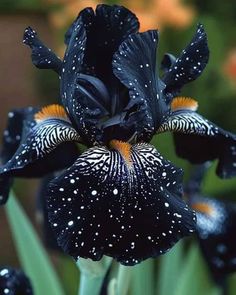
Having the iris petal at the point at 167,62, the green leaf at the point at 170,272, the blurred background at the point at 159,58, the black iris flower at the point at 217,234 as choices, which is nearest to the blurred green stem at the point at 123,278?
the black iris flower at the point at 217,234

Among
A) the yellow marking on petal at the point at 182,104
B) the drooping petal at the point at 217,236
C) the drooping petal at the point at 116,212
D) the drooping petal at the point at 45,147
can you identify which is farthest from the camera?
the drooping petal at the point at 217,236

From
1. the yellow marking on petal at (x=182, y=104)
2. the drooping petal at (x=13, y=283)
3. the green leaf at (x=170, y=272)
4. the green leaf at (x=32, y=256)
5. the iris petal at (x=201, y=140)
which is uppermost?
the yellow marking on petal at (x=182, y=104)

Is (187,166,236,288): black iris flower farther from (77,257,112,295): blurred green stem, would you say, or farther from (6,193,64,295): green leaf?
(6,193,64,295): green leaf

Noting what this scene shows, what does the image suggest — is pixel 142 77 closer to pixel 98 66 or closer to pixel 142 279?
pixel 98 66

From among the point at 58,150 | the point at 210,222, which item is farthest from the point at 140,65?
the point at 210,222

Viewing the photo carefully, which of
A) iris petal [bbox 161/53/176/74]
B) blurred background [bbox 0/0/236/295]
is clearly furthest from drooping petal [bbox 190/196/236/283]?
blurred background [bbox 0/0/236/295]

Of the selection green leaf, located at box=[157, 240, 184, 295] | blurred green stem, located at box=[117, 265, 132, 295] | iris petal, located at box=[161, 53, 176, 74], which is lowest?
green leaf, located at box=[157, 240, 184, 295]

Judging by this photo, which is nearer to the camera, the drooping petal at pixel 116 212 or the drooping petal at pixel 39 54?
the drooping petal at pixel 116 212

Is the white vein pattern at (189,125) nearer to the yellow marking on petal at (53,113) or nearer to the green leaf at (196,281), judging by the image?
the yellow marking on petal at (53,113)
